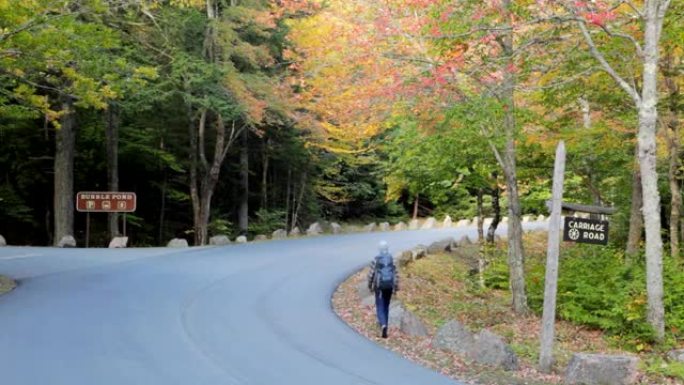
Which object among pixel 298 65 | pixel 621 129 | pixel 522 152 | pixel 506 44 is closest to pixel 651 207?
pixel 506 44

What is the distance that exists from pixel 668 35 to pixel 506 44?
312 cm

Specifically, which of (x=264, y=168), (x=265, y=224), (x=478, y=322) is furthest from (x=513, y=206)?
(x=264, y=168)

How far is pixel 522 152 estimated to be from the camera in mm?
17328

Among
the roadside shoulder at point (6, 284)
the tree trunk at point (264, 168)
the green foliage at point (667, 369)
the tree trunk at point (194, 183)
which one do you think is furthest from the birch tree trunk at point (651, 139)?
the tree trunk at point (264, 168)

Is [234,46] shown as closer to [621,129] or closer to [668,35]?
[621,129]

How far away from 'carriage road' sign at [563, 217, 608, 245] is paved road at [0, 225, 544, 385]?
362 centimetres

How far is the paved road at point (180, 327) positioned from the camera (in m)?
7.73

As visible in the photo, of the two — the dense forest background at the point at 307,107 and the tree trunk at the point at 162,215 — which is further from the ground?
the dense forest background at the point at 307,107

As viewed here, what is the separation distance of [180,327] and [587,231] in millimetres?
7098

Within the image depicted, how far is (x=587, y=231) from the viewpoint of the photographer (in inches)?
395

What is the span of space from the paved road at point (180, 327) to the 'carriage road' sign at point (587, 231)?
3.62 metres

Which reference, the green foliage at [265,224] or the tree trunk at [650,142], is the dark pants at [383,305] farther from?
the green foliage at [265,224]

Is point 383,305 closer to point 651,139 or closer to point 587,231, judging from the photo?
point 587,231

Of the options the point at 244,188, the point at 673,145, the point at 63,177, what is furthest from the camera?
the point at 244,188
